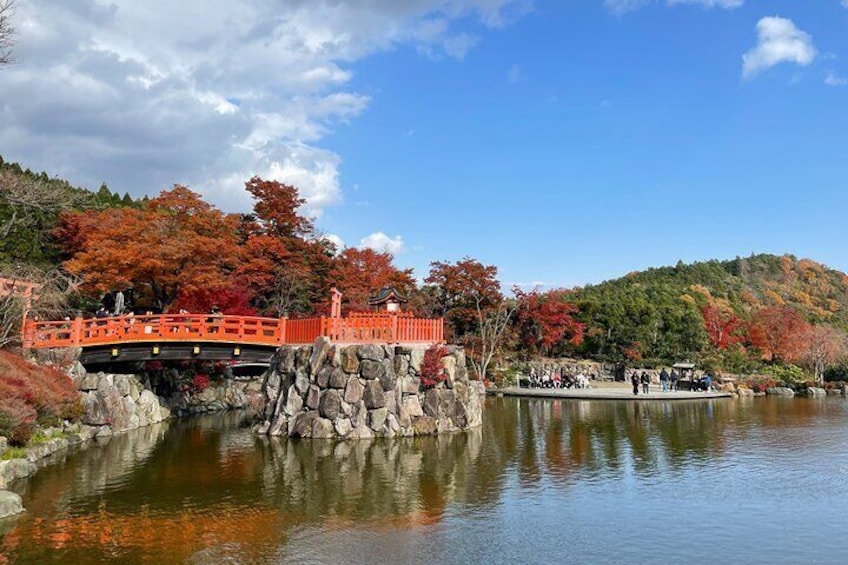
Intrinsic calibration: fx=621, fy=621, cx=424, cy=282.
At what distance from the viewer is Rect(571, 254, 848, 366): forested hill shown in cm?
4891

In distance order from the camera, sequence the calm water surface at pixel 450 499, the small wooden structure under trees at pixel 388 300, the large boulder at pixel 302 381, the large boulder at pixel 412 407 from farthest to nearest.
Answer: the small wooden structure under trees at pixel 388 300, the large boulder at pixel 412 407, the large boulder at pixel 302 381, the calm water surface at pixel 450 499

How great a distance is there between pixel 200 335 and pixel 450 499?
13977 millimetres

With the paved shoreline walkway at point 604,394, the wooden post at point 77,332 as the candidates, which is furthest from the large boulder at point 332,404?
the paved shoreline walkway at point 604,394

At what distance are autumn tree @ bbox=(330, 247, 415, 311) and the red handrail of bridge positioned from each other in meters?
10.9

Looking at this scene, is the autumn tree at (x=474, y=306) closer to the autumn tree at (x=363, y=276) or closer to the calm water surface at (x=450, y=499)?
the autumn tree at (x=363, y=276)

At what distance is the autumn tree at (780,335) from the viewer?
1931 inches

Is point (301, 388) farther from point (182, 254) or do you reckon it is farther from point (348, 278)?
point (348, 278)

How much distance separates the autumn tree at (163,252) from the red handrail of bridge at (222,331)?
343 cm

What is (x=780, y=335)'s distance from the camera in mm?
50312

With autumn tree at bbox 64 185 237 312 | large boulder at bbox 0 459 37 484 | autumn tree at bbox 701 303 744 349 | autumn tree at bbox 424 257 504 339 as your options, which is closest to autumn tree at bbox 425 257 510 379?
autumn tree at bbox 424 257 504 339

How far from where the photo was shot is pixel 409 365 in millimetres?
21906

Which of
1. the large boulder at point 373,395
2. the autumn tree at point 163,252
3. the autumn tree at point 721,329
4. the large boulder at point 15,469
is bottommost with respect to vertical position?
the large boulder at point 15,469

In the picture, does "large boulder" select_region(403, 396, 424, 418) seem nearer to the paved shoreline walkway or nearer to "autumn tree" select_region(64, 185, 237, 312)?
"autumn tree" select_region(64, 185, 237, 312)

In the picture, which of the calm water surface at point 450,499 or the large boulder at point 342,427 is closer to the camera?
the calm water surface at point 450,499
